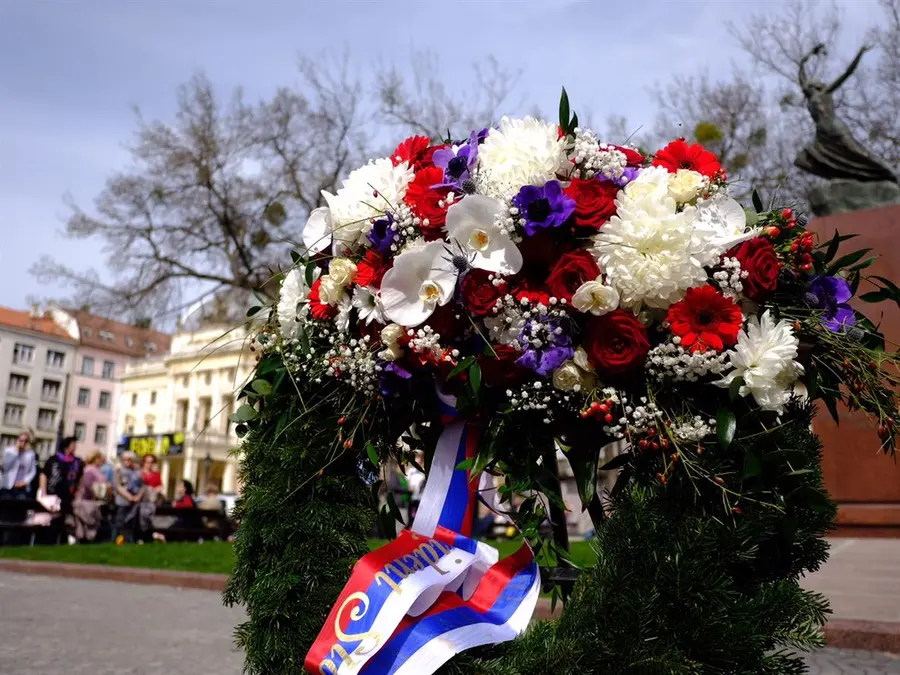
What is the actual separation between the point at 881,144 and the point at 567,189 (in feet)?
77.0

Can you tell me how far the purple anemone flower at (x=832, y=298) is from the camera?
2.01m

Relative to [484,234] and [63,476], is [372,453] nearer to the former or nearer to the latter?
[484,234]

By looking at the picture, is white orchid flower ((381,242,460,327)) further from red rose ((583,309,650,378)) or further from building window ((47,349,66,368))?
building window ((47,349,66,368))

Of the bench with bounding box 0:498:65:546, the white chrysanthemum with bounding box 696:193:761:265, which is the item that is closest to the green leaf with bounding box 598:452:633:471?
the white chrysanthemum with bounding box 696:193:761:265

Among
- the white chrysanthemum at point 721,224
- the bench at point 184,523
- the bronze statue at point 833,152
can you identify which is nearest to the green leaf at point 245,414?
the white chrysanthemum at point 721,224

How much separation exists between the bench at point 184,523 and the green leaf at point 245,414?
14.0m

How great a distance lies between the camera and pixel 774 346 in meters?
1.82

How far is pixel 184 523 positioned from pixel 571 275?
15434mm

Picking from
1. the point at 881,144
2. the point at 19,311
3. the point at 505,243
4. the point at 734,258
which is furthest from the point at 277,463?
the point at 19,311

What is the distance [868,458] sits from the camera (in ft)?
29.2

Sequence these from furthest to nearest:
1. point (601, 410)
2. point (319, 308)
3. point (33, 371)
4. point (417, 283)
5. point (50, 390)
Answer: point (50, 390) < point (33, 371) < point (319, 308) < point (417, 283) < point (601, 410)

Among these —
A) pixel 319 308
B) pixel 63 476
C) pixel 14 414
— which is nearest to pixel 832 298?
pixel 319 308

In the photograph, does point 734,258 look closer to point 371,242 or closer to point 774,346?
point 774,346

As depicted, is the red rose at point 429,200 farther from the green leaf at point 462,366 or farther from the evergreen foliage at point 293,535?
the evergreen foliage at point 293,535
